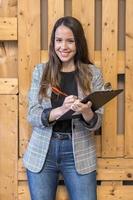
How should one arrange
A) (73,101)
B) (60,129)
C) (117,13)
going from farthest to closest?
(117,13)
(60,129)
(73,101)

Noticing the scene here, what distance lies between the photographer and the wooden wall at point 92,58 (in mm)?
2279

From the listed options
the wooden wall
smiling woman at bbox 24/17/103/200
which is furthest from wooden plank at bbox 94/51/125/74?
smiling woman at bbox 24/17/103/200

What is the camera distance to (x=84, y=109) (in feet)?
5.98

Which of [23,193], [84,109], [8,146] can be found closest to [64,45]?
[84,109]

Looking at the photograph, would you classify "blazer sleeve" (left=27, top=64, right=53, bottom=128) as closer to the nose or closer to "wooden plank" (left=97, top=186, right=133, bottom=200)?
the nose

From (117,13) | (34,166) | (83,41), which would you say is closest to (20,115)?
(34,166)

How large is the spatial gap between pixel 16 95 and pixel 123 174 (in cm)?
80

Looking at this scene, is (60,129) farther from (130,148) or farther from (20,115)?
(130,148)

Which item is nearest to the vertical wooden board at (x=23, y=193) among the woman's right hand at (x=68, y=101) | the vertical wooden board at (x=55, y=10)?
the woman's right hand at (x=68, y=101)

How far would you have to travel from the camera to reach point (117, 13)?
7.48 feet

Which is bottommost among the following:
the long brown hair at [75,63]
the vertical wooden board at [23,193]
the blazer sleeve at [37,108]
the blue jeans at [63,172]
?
the vertical wooden board at [23,193]

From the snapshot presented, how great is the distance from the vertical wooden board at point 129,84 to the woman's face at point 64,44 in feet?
1.42

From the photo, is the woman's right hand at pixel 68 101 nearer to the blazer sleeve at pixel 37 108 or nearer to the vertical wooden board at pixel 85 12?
the blazer sleeve at pixel 37 108

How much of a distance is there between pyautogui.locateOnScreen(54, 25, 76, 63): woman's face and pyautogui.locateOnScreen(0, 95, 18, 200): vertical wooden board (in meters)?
0.48
